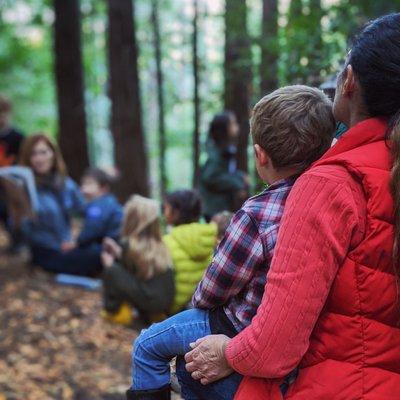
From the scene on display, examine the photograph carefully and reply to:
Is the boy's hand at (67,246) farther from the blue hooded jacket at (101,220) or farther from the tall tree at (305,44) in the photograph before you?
the tall tree at (305,44)

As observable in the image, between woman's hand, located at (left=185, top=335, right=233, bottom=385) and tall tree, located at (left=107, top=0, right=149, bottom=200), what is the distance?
286 inches

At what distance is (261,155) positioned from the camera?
177cm

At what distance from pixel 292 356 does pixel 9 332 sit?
472cm

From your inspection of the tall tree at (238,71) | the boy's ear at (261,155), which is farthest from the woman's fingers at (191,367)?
the tall tree at (238,71)

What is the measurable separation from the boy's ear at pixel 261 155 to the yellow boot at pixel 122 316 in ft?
12.2

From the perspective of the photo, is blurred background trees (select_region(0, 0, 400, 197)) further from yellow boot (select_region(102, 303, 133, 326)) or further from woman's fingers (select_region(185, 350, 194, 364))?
yellow boot (select_region(102, 303, 133, 326))

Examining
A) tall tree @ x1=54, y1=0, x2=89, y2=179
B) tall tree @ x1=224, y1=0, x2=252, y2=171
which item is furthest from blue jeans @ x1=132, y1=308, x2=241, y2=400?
tall tree @ x1=54, y1=0, x2=89, y2=179

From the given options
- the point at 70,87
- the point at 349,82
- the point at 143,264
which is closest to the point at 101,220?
the point at 143,264

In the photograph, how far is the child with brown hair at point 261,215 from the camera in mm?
1706

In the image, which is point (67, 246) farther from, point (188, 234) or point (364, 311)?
point (364, 311)

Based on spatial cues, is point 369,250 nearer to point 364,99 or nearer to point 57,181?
point 364,99

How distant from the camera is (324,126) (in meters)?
1.73

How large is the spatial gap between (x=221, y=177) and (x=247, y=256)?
4.21 meters

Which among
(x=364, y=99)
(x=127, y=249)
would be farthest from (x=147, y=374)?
(x=127, y=249)
